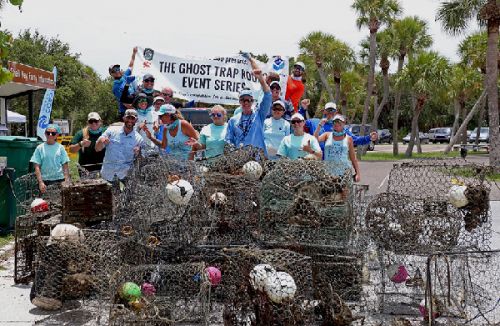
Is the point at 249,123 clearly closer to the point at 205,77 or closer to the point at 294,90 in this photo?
the point at 294,90

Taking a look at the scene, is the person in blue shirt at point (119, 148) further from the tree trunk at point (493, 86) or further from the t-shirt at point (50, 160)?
the tree trunk at point (493, 86)

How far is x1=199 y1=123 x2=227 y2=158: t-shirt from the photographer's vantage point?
7414 mm

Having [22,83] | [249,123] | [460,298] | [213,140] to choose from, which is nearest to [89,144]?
[213,140]

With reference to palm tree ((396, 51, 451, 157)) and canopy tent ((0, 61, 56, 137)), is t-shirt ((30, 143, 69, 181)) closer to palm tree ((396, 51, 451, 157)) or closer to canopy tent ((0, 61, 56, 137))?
canopy tent ((0, 61, 56, 137))

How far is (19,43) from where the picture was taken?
40094 millimetres

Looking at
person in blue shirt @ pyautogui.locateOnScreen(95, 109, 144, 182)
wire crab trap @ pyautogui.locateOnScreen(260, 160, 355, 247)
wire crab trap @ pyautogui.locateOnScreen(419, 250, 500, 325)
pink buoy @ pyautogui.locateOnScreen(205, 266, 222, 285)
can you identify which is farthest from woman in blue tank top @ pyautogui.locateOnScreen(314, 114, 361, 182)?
pink buoy @ pyautogui.locateOnScreen(205, 266, 222, 285)

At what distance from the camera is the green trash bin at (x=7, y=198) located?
29.8 feet

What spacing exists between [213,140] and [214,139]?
0.7 inches

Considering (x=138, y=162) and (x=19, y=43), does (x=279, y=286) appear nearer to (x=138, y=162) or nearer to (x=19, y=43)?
(x=138, y=162)

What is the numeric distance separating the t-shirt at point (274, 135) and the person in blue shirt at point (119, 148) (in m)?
1.49

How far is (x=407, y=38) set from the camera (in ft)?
113

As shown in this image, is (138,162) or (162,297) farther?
(138,162)

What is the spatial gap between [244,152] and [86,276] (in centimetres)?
202

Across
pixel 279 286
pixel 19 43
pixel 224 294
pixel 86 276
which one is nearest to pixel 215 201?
pixel 224 294
